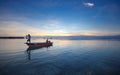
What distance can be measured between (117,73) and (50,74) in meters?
7.45

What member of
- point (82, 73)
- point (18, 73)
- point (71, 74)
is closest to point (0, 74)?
point (18, 73)

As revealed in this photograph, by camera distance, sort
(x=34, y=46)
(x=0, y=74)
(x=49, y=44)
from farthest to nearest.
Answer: (x=49, y=44) → (x=34, y=46) → (x=0, y=74)

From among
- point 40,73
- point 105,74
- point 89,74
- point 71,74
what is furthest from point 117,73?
point 40,73

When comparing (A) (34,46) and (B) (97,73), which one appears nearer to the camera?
(B) (97,73)

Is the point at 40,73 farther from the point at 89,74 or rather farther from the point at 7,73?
the point at 89,74

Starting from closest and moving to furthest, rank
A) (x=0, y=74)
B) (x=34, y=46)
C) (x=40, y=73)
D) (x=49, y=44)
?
(x=0, y=74) < (x=40, y=73) < (x=34, y=46) < (x=49, y=44)

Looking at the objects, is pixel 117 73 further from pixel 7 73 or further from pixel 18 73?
pixel 7 73

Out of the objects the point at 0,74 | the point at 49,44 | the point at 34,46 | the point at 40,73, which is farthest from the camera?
the point at 49,44

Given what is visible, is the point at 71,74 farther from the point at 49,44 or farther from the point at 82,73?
the point at 49,44

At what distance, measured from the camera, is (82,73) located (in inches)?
471

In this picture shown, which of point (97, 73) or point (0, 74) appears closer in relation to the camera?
point (0, 74)

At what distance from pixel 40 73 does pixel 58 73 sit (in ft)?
6.59

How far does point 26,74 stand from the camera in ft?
37.4

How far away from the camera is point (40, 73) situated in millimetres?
11859
